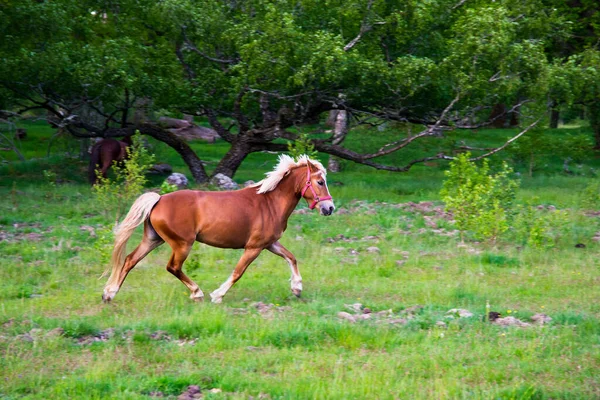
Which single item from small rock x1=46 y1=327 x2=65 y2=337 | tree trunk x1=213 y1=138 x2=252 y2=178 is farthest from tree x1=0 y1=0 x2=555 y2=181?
small rock x1=46 y1=327 x2=65 y2=337

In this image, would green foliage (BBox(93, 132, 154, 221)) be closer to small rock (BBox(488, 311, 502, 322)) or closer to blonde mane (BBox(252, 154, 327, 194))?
blonde mane (BBox(252, 154, 327, 194))

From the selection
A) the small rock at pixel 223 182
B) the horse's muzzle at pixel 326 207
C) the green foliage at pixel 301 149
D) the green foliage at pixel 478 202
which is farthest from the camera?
the small rock at pixel 223 182

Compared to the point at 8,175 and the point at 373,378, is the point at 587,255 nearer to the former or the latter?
the point at 373,378

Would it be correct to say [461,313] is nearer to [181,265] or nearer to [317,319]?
[317,319]

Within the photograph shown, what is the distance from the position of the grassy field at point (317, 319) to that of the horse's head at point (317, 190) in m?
1.19

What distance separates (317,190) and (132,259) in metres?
2.51

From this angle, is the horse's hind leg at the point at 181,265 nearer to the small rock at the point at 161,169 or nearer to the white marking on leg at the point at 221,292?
the white marking on leg at the point at 221,292

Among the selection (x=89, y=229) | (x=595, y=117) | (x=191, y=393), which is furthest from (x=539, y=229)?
(x=595, y=117)

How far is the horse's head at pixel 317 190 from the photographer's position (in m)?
9.84

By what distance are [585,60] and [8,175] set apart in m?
17.5

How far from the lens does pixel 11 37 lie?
20.4 m

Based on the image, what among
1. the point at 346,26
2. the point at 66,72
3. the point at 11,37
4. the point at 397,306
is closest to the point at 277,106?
the point at 346,26

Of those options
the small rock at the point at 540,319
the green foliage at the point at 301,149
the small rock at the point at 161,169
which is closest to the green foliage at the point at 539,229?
the small rock at the point at 540,319

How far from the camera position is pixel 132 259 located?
9500 mm
